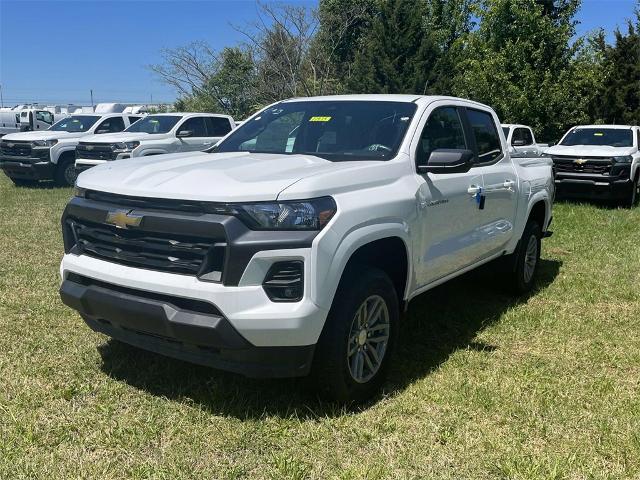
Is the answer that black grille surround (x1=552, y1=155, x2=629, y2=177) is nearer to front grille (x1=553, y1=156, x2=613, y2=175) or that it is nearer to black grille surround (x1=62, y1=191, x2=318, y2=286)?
front grille (x1=553, y1=156, x2=613, y2=175)

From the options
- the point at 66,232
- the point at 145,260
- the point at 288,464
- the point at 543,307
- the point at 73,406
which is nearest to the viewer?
the point at 288,464

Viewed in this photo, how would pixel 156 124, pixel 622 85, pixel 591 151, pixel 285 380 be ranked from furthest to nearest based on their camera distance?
1. pixel 622 85
2. pixel 156 124
3. pixel 591 151
4. pixel 285 380

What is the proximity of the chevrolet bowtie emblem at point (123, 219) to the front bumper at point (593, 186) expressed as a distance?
11253 mm

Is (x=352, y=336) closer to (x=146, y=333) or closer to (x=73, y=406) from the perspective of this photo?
(x=146, y=333)

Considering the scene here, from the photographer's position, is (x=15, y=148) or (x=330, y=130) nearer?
(x=330, y=130)

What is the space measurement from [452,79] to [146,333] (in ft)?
101

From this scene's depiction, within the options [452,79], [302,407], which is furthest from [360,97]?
[452,79]

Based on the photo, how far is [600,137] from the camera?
1385 cm

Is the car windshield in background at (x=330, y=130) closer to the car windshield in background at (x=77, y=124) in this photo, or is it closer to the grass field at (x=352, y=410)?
the grass field at (x=352, y=410)

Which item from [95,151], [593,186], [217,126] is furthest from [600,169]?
[95,151]

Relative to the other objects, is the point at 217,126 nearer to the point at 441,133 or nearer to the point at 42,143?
the point at 42,143

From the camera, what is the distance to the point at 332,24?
110 ft

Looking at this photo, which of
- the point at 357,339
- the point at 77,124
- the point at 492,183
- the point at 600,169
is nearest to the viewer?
the point at 357,339

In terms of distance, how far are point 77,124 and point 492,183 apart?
1403 centimetres
